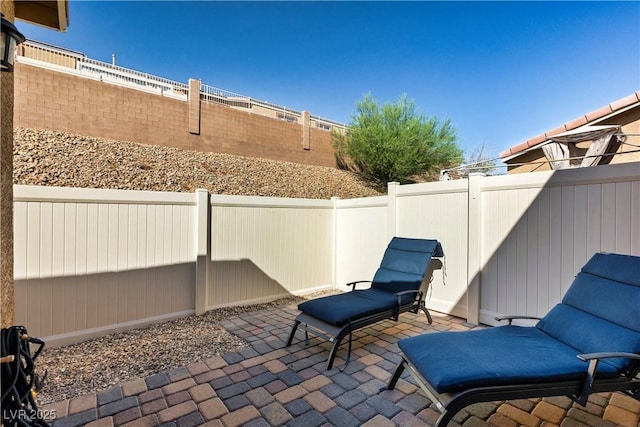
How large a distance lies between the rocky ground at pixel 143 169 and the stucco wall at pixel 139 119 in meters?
0.32

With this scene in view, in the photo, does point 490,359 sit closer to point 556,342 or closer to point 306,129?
point 556,342

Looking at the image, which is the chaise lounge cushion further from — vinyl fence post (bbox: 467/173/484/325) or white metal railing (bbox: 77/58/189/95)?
white metal railing (bbox: 77/58/189/95)

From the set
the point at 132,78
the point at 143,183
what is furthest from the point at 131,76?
the point at 143,183

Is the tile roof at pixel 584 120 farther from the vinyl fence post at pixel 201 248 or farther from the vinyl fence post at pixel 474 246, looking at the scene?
the vinyl fence post at pixel 201 248

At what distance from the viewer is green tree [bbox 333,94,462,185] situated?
10477 millimetres

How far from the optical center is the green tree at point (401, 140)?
10477 millimetres

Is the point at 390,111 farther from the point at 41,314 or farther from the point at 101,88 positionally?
the point at 41,314

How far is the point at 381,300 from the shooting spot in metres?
3.34

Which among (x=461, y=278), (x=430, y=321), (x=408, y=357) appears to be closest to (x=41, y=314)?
(x=408, y=357)

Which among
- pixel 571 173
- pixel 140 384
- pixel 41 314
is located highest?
pixel 571 173

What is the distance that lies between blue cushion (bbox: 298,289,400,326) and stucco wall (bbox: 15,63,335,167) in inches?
279

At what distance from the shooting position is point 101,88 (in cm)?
715

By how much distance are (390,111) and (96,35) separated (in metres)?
8.64

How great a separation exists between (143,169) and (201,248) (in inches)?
144
